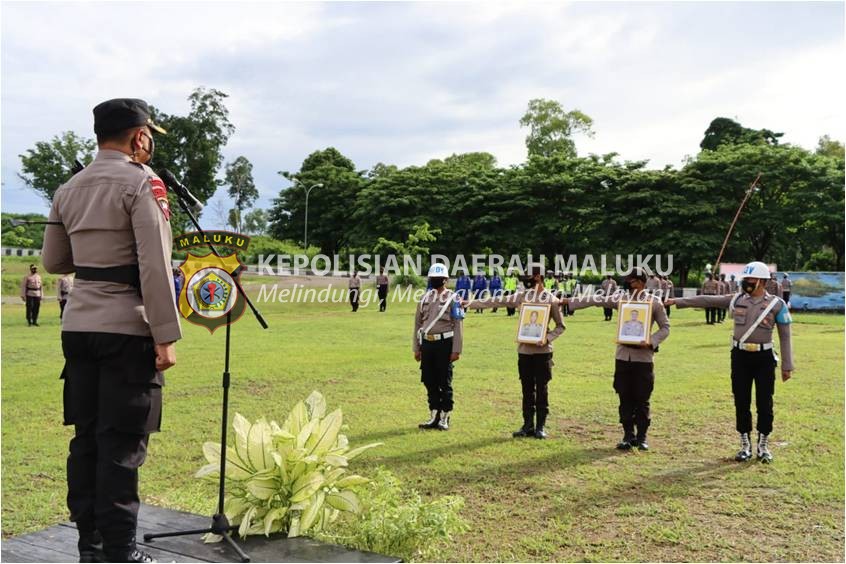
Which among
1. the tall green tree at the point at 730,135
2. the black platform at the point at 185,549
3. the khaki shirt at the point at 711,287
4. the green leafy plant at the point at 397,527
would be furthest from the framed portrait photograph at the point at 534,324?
the tall green tree at the point at 730,135

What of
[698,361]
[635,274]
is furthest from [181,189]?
[698,361]

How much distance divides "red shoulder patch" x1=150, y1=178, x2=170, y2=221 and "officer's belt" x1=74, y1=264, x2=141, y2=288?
30 cm

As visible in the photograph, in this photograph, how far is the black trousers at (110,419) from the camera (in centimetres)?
323

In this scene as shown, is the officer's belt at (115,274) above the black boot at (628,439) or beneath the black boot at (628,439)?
above

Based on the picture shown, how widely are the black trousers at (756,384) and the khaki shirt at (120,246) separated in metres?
5.75

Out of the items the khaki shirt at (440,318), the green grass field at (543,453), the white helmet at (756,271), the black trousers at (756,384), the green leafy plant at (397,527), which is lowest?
the green grass field at (543,453)

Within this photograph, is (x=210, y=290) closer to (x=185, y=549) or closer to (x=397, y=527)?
(x=185, y=549)

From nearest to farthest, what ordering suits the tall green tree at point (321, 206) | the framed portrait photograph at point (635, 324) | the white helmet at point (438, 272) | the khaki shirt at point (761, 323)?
the khaki shirt at point (761, 323) → the framed portrait photograph at point (635, 324) → the white helmet at point (438, 272) → the tall green tree at point (321, 206)

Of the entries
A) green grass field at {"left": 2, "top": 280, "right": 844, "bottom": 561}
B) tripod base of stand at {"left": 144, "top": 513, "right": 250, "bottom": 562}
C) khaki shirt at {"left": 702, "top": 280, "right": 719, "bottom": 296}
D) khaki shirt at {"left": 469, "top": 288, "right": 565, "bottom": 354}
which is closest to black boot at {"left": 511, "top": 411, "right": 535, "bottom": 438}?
green grass field at {"left": 2, "top": 280, "right": 844, "bottom": 561}

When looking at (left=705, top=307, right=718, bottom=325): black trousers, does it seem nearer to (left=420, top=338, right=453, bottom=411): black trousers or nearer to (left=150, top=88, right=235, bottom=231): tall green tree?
(left=420, top=338, right=453, bottom=411): black trousers

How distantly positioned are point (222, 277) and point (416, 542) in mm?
2079

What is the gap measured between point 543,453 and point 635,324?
1.66 meters

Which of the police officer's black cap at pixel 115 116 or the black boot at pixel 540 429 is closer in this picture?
the police officer's black cap at pixel 115 116

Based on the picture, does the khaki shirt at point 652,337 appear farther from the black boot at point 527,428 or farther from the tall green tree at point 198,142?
the tall green tree at point 198,142
